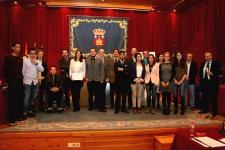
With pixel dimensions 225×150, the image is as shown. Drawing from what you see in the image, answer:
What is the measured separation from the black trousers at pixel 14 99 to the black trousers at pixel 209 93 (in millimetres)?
4179

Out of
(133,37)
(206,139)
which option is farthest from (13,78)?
(133,37)

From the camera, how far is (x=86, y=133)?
4039 millimetres

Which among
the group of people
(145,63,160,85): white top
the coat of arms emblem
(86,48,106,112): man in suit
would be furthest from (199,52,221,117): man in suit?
the coat of arms emblem

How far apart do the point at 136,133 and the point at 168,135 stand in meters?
0.61

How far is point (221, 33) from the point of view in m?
6.71

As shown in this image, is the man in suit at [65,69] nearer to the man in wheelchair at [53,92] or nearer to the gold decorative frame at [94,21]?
the man in wheelchair at [53,92]

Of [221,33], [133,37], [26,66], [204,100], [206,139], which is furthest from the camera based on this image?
[133,37]

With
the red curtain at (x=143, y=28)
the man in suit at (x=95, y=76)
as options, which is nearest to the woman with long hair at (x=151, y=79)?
the man in suit at (x=95, y=76)

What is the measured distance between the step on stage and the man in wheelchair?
0.78 meters

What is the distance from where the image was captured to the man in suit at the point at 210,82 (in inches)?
213

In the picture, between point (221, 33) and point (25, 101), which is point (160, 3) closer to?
point (221, 33)

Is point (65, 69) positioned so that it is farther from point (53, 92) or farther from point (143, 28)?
point (143, 28)

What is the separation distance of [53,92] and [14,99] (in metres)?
1.11

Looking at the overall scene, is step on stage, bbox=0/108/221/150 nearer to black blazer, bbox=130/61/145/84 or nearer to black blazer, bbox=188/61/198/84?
black blazer, bbox=130/61/145/84
